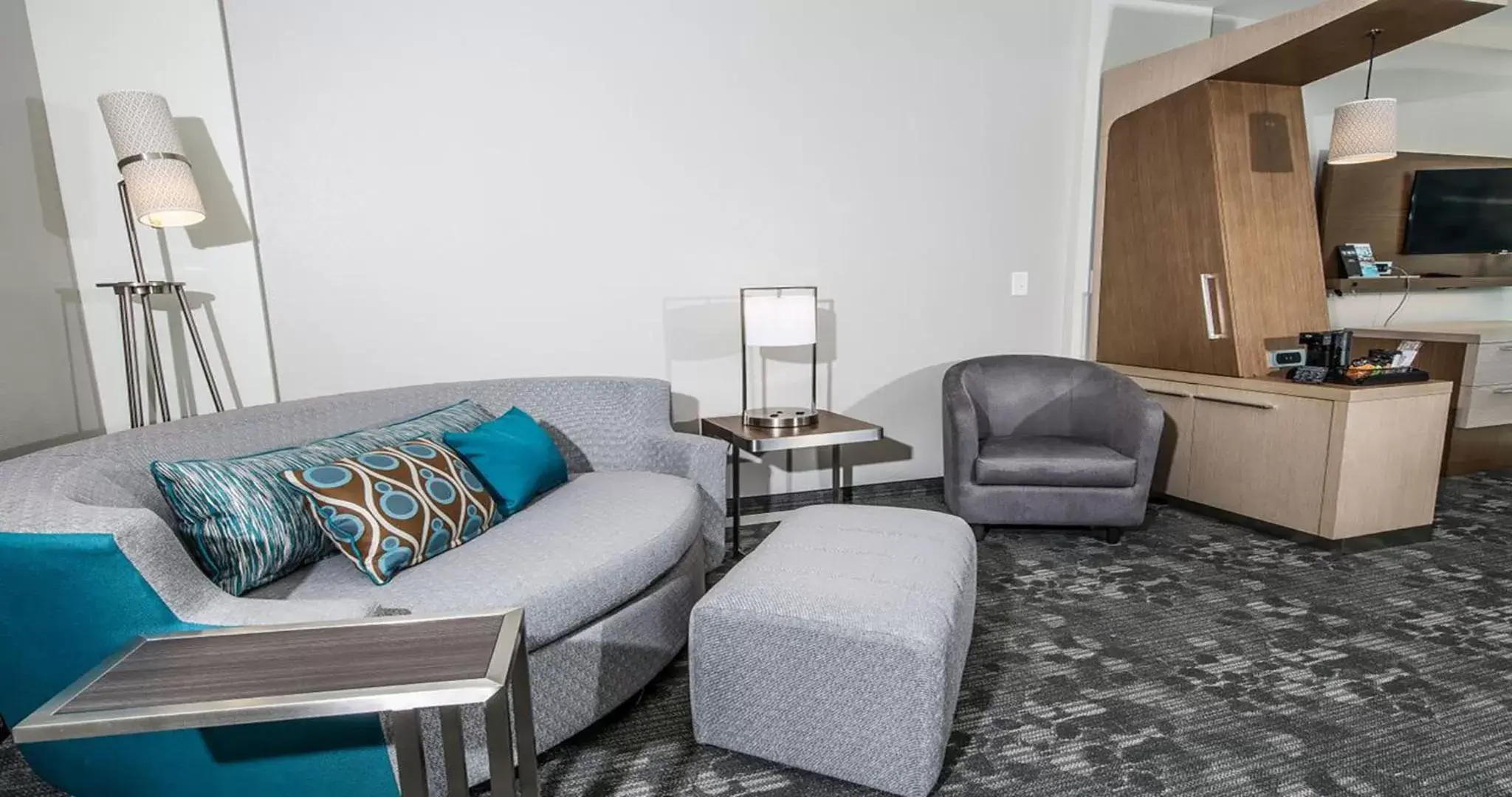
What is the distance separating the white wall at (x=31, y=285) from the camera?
207 centimetres

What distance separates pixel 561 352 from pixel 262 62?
Answer: 4.53 ft

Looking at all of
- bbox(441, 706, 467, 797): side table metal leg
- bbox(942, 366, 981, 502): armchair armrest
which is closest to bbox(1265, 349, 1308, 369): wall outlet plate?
bbox(942, 366, 981, 502): armchair armrest

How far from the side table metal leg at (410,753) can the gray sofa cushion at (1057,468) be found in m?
2.34

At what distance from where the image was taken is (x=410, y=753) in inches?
38.6

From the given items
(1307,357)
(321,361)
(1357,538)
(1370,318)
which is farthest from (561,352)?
(1370,318)

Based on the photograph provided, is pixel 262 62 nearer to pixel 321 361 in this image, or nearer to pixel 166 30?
pixel 166 30

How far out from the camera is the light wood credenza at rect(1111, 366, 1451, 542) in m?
2.74

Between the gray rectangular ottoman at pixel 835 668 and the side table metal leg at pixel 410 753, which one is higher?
the side table metal leg at pixel 410 753

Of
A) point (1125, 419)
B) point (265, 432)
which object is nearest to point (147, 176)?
point (265, 432)

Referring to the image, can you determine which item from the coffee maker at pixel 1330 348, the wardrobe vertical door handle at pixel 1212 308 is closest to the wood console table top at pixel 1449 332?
the coffee maker at pixel 1330 348

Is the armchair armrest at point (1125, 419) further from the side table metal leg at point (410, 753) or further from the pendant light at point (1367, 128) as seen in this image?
the side table metal leg at point (410, 753)

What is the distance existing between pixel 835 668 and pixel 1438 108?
5330 mm

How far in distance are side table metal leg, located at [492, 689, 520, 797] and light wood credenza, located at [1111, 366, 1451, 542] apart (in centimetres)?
301

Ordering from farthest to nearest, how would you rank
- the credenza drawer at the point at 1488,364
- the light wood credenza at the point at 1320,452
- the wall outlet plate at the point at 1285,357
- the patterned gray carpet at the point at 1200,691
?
the credenza drawer at the point at 1488,364
the wall outlet plate at the point at 1285,357
the light wood credenza at the point at 1320,452
the patterned gray carpet at the point at 1200,691
